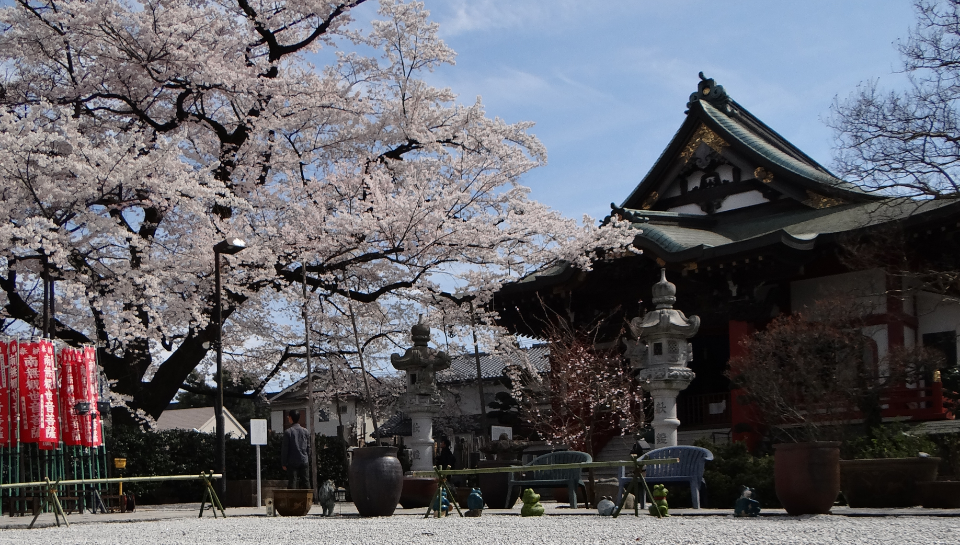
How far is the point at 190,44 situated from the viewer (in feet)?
59.7

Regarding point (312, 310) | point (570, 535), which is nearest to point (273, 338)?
point (312, 310)

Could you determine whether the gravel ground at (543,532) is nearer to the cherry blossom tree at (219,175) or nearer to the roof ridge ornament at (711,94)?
the cherry blossom tree at (219,175)

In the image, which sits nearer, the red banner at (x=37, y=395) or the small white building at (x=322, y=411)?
the red banner at (x=37, y=395)

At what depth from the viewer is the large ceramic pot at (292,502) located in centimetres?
1305

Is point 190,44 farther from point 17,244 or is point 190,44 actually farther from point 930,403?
point 930,403

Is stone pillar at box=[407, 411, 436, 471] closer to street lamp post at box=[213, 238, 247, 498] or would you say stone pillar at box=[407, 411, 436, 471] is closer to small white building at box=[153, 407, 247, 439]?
street lamp post at box=[213, 238, 247, 498]

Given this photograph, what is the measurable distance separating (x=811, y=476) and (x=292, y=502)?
702 centimetres

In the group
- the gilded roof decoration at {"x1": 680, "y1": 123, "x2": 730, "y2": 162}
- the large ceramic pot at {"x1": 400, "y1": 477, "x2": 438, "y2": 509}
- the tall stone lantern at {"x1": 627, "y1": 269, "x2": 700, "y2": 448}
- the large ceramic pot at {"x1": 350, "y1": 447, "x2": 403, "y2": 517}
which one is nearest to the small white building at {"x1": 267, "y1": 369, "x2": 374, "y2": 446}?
the gilded roof decoration at {"x1": 680, "y1": 123, "x2": 730, "y2": 162}

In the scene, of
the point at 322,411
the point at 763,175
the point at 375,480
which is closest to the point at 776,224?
the point at 763,175

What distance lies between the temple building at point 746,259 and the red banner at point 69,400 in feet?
33.9

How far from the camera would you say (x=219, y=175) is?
64.7 feet

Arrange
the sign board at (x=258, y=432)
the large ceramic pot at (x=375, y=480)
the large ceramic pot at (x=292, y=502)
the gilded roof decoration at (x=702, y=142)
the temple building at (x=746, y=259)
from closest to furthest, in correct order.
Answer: the large ceramic pot at (x=375, y=480), the large ceramic pot at (x=292, y=502), the sign board at (x=258, y=432), the temple building at (x=746, y=259), the gilded roof decoration at (x=702, y=142)

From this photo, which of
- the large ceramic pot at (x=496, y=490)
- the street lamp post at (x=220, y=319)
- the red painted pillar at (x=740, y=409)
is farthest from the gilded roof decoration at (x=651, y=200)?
the large ceramic pot at (x=496, y=490)

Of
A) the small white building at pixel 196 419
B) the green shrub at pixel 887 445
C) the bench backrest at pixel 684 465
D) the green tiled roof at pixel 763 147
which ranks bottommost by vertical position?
the small white building at pixel 196 419
